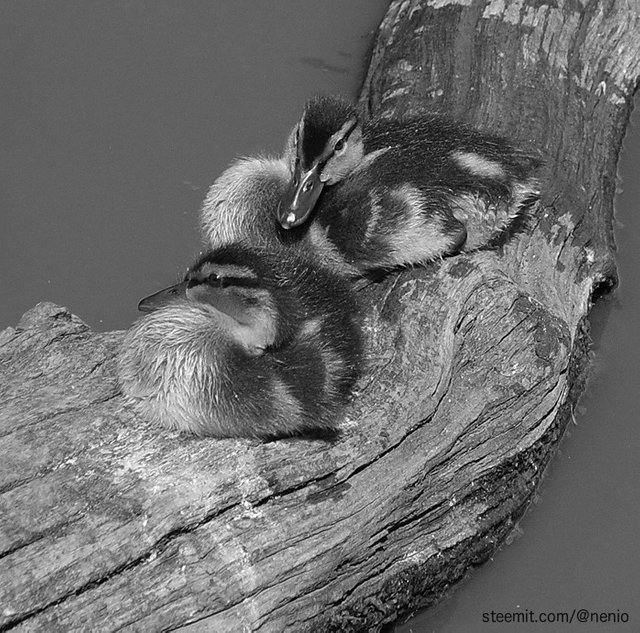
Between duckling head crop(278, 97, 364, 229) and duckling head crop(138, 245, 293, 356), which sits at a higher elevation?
duckling head crop(278, 97, 364, 229)

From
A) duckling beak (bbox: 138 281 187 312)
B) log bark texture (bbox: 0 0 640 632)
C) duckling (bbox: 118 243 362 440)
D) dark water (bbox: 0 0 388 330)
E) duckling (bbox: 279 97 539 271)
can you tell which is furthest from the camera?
dark water (bbox: 0 0 388 330)

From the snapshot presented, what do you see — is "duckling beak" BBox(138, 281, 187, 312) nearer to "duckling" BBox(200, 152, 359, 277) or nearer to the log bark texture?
the log bark texture

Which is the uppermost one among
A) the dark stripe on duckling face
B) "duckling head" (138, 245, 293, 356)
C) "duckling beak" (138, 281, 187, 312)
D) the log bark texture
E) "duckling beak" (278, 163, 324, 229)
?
the dark stripe on duckling face

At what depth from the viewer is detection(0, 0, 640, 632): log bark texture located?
232 cm

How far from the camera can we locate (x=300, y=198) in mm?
3199

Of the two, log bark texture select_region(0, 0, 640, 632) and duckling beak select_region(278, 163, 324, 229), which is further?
duckling beak select_region(278, 163, 324, 229)

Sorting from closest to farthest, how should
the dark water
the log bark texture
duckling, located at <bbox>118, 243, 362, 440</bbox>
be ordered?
the log bark texture < duckling, located at <bbox>118, 243, 362, 440</bbox> < the dark water

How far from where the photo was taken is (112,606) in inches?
88.7

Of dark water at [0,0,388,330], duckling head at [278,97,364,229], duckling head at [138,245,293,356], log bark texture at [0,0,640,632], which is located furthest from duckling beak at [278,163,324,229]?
dark water at [0,0,388,330]

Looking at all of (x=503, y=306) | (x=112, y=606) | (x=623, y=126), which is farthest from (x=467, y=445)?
(x=623, y=126)

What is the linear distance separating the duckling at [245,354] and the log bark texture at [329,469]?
7 centimetres

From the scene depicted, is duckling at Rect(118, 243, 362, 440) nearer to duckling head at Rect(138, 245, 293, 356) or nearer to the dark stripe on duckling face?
duckling head at Rect(138, 245, 293, 356)

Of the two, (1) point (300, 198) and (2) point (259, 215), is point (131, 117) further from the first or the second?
(1) point (300, 198)

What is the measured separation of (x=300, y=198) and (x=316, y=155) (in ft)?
0.49
